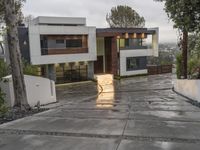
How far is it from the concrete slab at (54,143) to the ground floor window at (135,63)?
31.1 meters

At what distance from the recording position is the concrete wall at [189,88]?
49.1 ft

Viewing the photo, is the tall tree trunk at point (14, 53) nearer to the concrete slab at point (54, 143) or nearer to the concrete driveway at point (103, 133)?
the concrete driveway at point (103, 133)

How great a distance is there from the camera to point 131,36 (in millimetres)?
36969

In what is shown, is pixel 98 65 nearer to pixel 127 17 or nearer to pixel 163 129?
pixel 127 17

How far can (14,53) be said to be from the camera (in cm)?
1200

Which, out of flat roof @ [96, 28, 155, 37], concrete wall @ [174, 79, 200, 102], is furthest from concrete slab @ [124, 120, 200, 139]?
flat roof @ [96, 28, 155, 37]

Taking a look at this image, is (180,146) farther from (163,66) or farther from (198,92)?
(163,66)

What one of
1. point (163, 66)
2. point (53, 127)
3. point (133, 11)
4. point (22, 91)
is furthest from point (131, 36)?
point (53, 127)

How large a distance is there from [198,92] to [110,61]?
2244 cm

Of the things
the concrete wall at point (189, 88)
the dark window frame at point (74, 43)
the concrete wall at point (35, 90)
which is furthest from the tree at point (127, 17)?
the concrete wall at point (35, 90)

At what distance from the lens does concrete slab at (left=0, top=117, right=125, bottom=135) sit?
728 centimetres

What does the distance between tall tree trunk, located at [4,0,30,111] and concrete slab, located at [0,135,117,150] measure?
18.2ft

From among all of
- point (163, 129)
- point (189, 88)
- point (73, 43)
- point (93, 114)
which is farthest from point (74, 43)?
point (163, 129)

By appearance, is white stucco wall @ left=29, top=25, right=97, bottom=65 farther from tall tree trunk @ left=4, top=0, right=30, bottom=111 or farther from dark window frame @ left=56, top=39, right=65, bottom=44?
tall tree trunk @ left=4, top=0, right=30, bottom=111
